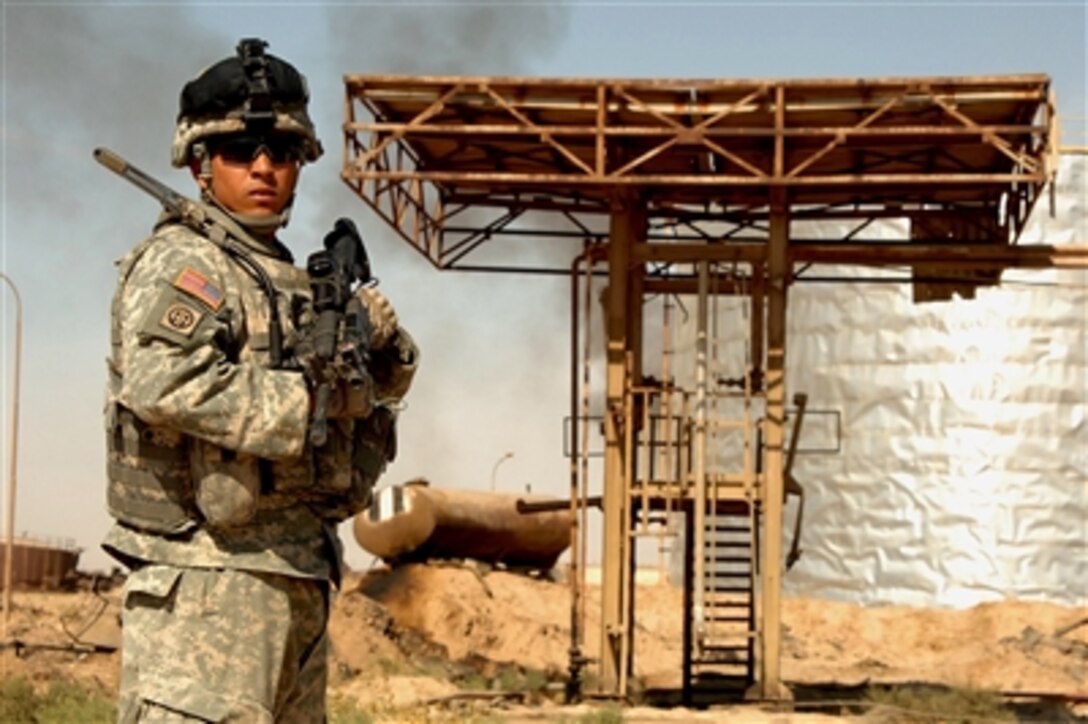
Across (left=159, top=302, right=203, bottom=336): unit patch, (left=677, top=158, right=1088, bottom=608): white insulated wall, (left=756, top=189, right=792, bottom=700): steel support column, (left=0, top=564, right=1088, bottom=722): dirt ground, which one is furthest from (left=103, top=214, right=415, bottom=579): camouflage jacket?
(left=677, top=158, right=1088, bottom=608): white insulated wall

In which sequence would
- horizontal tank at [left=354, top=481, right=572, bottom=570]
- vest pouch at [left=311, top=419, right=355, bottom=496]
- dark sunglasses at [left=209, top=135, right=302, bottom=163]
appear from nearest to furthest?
vest pouch at [left=311, top=419, right=355, bottom=496], dark sunglasses at [left=209, top=135, right=302, bottom=163], horizontal tank at [left=354, top=481, right=572, bottom=570]

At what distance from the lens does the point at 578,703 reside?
72.1 ft

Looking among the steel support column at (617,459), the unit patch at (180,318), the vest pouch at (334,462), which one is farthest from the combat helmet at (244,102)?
the steel support column at (617,459)

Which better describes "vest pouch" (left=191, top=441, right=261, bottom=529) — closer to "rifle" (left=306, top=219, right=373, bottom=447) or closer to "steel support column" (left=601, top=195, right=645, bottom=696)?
"rifle" (left=306, top=219, right=373, bottom=447)

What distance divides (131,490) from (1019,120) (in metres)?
16.3

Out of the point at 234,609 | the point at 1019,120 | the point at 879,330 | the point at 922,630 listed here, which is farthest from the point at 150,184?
the point at 879,330

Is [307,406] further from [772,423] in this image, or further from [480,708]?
A: [772,423]

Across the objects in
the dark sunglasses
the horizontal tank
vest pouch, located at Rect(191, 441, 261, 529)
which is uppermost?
the dark sunglasses

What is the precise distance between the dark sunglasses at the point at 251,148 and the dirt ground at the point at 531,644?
1286cm

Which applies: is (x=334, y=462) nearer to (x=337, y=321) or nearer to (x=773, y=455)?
(x=337, y=321)

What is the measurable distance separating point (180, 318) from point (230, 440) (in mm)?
345

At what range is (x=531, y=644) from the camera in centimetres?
3192

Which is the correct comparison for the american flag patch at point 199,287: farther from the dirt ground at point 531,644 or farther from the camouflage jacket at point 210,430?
the dirt ground at point 531,644

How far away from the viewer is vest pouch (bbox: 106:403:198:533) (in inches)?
209
